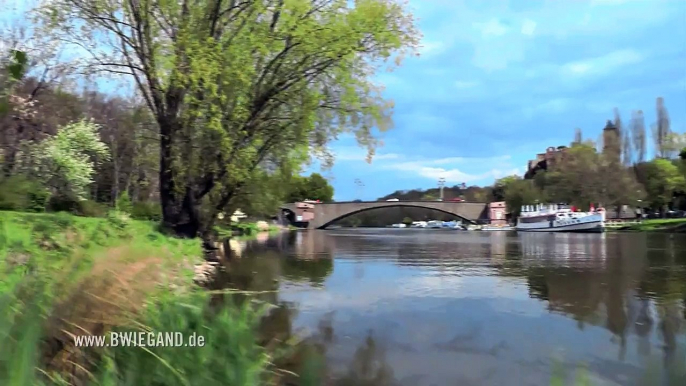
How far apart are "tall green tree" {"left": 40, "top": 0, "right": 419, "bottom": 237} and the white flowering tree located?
546 inches

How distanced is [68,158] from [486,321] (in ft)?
96.0

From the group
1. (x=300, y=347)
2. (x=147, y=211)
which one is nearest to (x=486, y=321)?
(x=300, y=347)

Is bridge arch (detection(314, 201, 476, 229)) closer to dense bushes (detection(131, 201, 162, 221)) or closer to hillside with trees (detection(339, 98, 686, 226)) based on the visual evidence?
hillside with trees (detection(339, 98, 686, 226))

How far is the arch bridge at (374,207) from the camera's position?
314 ft

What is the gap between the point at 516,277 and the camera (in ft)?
67.8

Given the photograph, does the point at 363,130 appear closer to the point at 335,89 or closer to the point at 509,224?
the point at 335,89

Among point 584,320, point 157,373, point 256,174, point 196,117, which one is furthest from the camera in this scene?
point 256,174

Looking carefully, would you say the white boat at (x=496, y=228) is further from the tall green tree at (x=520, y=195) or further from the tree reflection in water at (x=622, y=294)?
the tree reflection in water at (x=622, y=294)

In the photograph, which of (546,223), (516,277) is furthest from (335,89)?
(546,223)

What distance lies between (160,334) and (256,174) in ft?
65.7

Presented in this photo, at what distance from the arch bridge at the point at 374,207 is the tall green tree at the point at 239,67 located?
72.2 meters

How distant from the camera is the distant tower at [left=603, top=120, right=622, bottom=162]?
71.7 metres
